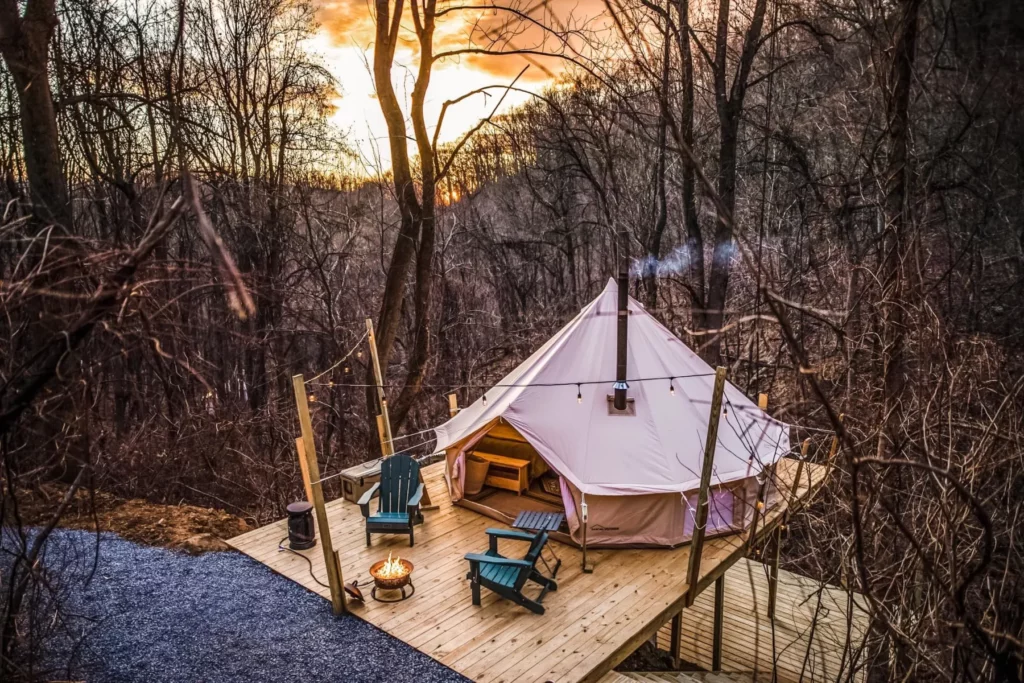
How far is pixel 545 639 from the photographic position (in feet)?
16.8

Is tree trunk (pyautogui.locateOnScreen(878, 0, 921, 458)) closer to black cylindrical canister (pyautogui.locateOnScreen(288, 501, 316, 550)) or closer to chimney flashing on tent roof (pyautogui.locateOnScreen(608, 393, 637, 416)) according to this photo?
chimney flashing on tent roof (pyautogui.locateOnScreen(608, 393, 637, 416))

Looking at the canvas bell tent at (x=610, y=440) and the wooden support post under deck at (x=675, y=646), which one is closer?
the canvas bell tent at (x=610, y=440)

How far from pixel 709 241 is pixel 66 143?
40.7ft

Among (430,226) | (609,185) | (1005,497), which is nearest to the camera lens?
(1005,497)

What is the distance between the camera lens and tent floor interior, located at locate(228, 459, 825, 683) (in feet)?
16.1

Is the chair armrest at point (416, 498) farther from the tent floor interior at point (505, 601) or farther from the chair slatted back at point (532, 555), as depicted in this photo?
the chair slatted back at point (532, 555)

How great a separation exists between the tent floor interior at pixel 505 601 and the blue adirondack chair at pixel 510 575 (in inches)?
4.4

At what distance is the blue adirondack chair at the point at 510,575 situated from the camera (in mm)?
5461

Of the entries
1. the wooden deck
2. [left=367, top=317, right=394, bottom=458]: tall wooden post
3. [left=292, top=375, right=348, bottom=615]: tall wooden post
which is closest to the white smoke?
the wooden deck

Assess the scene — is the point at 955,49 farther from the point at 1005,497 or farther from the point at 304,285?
the point at 304,285

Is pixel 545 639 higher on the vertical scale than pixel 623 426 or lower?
lower

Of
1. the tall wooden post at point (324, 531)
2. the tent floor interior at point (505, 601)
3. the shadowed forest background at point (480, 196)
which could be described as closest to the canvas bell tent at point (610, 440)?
the tent floor interior at point (505, 601)

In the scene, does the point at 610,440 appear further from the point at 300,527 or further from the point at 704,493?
the point at 300,527

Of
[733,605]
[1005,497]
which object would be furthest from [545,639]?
[733,605]
